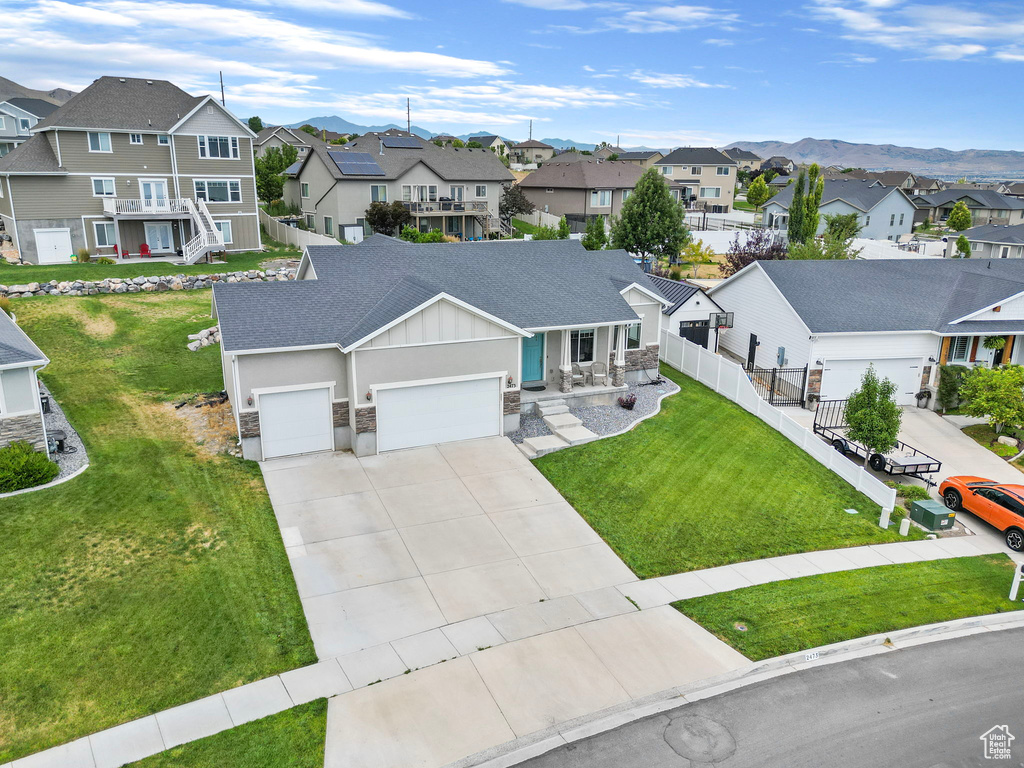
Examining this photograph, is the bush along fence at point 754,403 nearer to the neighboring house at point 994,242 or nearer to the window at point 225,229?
the window at point 225,229

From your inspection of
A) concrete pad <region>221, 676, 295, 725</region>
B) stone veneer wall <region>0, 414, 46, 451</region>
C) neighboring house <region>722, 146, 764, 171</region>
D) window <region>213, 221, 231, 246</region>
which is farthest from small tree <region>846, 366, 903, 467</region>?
neighboring house <region>722, 146, 764, 171</region>

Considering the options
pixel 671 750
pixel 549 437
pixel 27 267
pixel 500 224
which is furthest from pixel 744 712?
pixel 500 224

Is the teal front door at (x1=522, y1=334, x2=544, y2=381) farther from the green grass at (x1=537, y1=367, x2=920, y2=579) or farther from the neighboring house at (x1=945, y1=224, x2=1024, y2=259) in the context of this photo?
the neighboring house at (x1=945, y1=224, x2=1024, y2=259)

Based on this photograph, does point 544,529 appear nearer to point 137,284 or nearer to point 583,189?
point 137,284

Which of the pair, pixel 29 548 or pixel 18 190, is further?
pixel 18 190

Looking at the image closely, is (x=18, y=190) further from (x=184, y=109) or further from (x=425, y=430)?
(x=425, y=430)

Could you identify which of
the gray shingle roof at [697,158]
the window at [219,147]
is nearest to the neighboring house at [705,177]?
the gray shingle roof at [697,158]

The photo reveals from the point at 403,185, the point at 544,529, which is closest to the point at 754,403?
the point at 544,529
